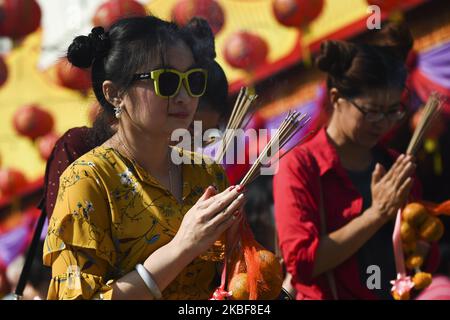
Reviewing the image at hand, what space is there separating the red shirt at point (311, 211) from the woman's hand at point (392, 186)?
0.26 feet

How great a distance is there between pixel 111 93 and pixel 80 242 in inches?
12.1

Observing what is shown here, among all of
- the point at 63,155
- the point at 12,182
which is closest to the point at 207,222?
the point at 63,155

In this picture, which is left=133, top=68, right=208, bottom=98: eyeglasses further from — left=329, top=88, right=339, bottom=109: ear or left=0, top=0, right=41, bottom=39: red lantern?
left=0, top=0, right=41, bottom=39: red lantern

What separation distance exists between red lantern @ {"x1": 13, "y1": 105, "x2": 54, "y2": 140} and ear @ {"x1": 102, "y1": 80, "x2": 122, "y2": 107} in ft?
14.8

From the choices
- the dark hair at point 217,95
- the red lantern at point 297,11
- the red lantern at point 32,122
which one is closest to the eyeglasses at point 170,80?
the dark hair at point 217,95

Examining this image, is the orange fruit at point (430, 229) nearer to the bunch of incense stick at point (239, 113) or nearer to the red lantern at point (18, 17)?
the bunch of incense stick at point (239, 113)

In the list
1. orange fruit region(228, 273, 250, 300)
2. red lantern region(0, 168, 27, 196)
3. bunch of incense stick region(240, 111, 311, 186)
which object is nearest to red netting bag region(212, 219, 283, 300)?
orange fruit region(228, 273, 250, 300)

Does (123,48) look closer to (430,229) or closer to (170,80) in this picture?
(170,80)

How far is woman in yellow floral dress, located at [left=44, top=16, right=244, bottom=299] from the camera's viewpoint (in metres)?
1.57

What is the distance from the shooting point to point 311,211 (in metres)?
2.23

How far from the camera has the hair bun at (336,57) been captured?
2.42 m

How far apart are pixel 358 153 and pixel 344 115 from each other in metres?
0.11

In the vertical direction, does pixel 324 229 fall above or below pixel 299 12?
below
